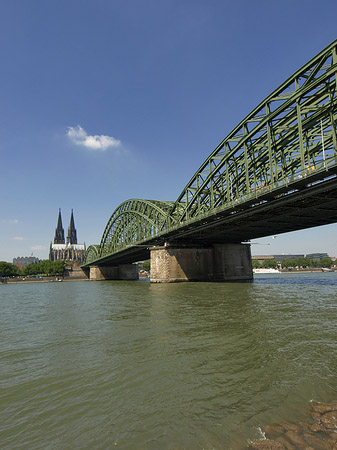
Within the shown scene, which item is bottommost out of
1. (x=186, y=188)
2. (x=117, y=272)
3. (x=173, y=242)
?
(x=117, y=272)

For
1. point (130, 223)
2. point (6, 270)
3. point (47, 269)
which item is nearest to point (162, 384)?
point (130, 223)

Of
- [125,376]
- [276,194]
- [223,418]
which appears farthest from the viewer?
[276,194]

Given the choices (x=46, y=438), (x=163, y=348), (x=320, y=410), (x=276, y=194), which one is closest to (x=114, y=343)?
(x=163, y=348)

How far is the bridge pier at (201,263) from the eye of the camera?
168 ft

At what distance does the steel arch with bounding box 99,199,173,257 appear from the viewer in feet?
262

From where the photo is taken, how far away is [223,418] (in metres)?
4.70

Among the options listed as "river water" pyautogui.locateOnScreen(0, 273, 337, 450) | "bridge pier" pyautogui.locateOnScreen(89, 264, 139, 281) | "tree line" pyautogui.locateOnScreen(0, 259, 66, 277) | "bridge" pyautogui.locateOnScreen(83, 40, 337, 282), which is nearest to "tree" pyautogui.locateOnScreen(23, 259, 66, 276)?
"tree line" pyautogui.locateOnScreen(0, 259, 66, 277)

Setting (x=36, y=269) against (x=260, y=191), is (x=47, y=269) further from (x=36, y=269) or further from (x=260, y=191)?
(x=260, y=191)

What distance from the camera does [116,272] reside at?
383 ft

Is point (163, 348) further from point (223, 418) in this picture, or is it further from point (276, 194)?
point (276, 194)

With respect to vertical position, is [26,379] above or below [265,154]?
below

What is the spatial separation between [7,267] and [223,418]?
555 ft

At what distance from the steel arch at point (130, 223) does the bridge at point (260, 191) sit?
43.8 ft

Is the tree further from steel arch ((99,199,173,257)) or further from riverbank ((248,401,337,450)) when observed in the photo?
riverbank ((248,401,337,450))
